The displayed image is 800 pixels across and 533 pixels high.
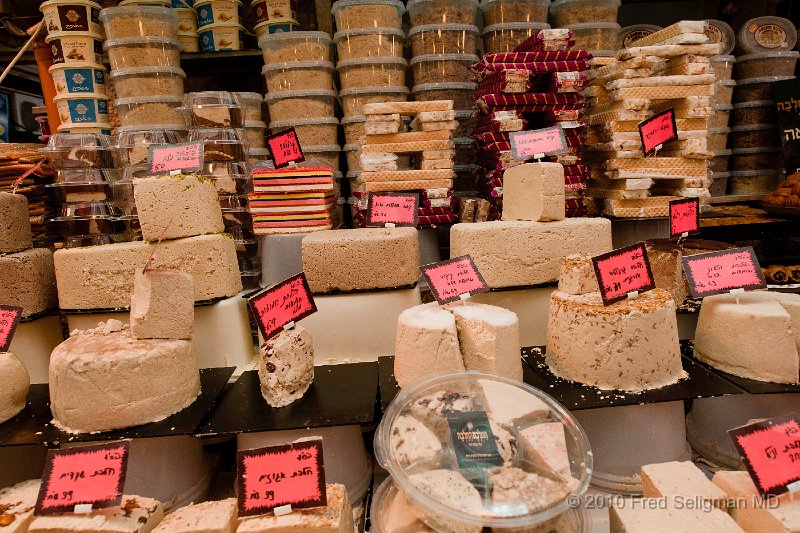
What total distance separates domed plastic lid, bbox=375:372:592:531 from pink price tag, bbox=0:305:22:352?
1424mm

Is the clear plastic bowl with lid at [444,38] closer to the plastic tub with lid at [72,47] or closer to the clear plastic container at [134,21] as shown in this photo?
the clear plastic container at [134,21]

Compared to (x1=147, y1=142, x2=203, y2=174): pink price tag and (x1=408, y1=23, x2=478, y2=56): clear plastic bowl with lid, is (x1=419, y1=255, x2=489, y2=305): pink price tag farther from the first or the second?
(x1=408, y1=23, x2=478, y2=56): clear plastic bowl with lid

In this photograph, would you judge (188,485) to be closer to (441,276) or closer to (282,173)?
(441,276)

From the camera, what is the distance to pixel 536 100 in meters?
2.92

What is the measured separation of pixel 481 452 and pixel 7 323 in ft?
5.72

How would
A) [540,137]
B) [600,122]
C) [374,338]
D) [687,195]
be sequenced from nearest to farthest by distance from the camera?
1. [374,338]
2. [540,137]
3. [687,195]
4. [600,122]

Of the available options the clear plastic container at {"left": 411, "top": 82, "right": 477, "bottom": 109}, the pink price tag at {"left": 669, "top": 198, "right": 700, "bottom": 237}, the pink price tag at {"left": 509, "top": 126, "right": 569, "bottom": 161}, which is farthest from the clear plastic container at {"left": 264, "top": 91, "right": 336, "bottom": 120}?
the pink price tag at {"left": 669, "top": 198, "right": 700, "bottom": 237}

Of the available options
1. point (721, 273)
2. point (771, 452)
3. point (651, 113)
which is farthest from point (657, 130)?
point (771, 452)

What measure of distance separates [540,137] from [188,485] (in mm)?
2128

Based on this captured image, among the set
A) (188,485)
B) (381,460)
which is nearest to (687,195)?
(381,460)

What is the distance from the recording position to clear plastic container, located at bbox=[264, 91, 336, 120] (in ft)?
10.9

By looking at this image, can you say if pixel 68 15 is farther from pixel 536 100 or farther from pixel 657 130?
pixel 657 130

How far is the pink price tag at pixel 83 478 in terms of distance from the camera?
1.40 meters

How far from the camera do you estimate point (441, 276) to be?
193 cm
